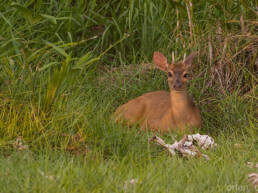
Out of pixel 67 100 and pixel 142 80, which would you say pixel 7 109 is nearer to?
pixel 67 100

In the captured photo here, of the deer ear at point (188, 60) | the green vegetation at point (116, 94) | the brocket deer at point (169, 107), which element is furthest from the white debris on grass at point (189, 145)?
the deer ear at point (188, 60)

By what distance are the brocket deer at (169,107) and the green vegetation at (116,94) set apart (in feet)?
0.66

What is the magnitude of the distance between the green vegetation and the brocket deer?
202 mm

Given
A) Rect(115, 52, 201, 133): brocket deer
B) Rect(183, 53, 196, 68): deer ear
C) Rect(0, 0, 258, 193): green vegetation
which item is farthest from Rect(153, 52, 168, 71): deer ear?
Rect(0, 0, 258, 193): green vegetation

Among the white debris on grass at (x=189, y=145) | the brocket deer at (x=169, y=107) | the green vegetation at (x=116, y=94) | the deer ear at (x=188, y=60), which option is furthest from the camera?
the deer ear at (x=188, y=60)

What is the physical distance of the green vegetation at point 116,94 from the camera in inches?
143

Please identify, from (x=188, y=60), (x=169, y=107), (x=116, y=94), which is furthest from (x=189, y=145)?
(x=116, y=94)

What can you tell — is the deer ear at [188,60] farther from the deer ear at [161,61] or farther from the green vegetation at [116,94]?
the green vegetation at [116,94]

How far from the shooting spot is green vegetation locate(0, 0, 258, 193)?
3633 mm

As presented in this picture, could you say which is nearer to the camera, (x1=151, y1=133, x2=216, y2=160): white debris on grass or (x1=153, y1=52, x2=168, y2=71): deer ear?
(x1=151, y1=133, x2=216, y2=160): white debris on grass

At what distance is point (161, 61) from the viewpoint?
5.91m

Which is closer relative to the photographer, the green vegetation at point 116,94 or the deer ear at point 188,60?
the green vegetation at point 116,94

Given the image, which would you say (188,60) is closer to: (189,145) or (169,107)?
(169,107)

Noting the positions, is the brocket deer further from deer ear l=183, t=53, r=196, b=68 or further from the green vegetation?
the green vegetation
